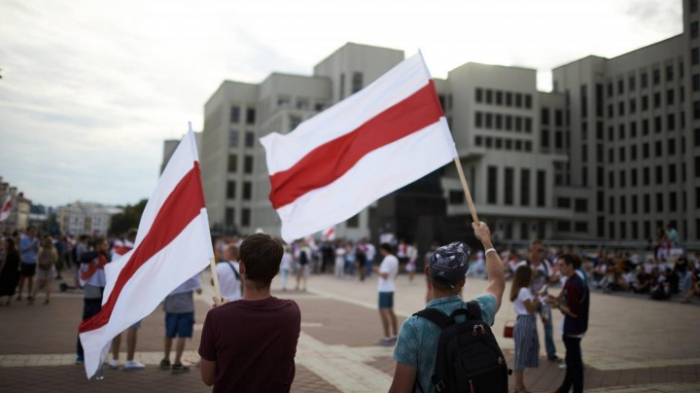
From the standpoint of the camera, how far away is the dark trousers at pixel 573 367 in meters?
6.07

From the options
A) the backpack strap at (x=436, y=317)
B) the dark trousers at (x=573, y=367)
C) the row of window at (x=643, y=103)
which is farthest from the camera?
the row of window at (x=643, y=103)

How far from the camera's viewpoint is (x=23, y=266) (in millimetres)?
15258

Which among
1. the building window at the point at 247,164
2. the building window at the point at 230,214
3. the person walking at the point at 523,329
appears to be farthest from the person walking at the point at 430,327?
the building window at the point at 247,164

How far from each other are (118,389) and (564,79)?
78.6 meters

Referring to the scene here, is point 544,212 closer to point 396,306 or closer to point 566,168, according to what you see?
point 566,168

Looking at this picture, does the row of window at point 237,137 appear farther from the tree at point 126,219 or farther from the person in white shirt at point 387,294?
the person in white shirt at point 387,294

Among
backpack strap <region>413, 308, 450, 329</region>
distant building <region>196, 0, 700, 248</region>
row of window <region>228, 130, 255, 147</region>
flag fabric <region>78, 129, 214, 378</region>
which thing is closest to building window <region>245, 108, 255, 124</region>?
distant building <region>196, 0, 700, 248</region>

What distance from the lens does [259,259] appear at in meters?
2.93

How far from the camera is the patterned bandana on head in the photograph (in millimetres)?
2820

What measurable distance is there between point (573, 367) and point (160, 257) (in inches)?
184

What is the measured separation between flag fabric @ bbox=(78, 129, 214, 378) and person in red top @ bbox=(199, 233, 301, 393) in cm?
116

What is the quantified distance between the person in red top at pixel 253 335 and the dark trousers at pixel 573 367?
432 centimetres

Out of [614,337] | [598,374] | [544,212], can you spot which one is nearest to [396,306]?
[614,337]

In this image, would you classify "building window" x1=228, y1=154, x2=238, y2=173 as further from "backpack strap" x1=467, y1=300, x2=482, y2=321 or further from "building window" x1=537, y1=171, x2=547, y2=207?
"backpack strap" x1=467, y1=300, x2=482, y2=321
